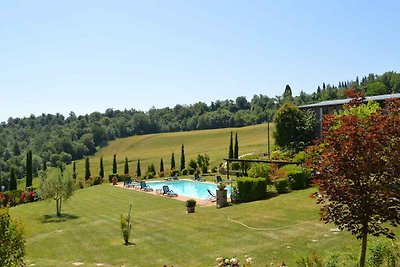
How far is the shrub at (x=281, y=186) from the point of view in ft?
75.6

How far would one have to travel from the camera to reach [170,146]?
103m

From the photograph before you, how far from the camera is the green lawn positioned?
40.5 ft

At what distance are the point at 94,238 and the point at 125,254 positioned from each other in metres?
3.96

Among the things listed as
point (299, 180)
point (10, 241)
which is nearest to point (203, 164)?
point (299, 180)

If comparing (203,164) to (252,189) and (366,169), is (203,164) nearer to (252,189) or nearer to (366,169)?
(252,189)

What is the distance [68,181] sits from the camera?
89.2 ft

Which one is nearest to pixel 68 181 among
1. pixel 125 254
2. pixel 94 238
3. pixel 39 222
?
pixel 39 222

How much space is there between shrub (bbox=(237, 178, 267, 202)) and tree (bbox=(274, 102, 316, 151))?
2109 cm

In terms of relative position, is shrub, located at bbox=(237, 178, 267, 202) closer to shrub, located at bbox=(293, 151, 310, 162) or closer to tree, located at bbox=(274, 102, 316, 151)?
shrub, located at bbox=(293, 151, 310, 162)

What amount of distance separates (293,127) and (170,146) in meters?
62.5

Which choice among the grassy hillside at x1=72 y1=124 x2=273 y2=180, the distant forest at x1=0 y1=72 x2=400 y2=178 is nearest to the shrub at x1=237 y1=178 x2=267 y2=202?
the grassy hillside at x1=72 y1=124 x2=273 y2=180

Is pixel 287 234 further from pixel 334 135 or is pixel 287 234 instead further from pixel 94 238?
→ pixel 94 238

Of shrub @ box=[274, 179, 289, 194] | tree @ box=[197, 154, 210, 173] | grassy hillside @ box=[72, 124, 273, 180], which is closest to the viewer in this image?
shrub @ box=[274, 179, 289, 194]

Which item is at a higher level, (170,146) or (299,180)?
(299,180)
